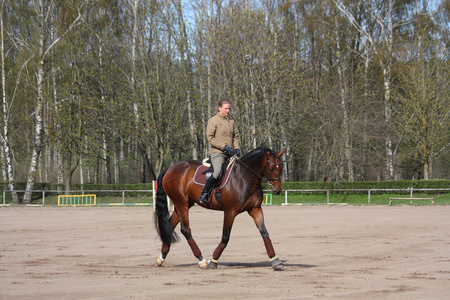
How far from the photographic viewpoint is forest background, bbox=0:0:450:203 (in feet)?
130

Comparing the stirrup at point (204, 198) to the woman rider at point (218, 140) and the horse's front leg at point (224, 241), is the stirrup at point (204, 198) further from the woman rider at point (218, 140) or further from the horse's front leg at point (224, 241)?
the horse's front leg at point (224, 241)

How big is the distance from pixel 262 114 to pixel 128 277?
112 feet

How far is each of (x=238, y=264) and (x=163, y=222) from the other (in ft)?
5.17

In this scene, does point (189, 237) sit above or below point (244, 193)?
below

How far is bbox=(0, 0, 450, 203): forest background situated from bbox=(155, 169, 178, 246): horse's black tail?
2793cm

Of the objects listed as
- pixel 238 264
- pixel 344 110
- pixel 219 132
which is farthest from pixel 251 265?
pixel 344 110

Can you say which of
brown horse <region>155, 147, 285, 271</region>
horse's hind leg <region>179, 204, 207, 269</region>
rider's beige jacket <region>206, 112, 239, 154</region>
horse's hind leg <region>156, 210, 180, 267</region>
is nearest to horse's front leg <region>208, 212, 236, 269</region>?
brown horse <region>155, 147, 285, 271</region>

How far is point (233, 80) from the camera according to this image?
1580 inches

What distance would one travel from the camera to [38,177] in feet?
189

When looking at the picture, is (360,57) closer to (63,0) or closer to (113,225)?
(63,0)

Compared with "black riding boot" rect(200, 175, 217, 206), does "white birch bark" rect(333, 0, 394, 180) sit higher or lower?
higher

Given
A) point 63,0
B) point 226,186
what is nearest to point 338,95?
point 63,0

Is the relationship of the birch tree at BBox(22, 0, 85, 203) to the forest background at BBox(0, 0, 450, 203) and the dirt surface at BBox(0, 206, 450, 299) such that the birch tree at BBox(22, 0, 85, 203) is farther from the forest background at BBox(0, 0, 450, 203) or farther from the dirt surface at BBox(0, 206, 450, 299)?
the dirt surface at BBox(0, 206, 450, 299)

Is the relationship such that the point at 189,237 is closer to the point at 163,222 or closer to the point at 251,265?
the point at 163,222
